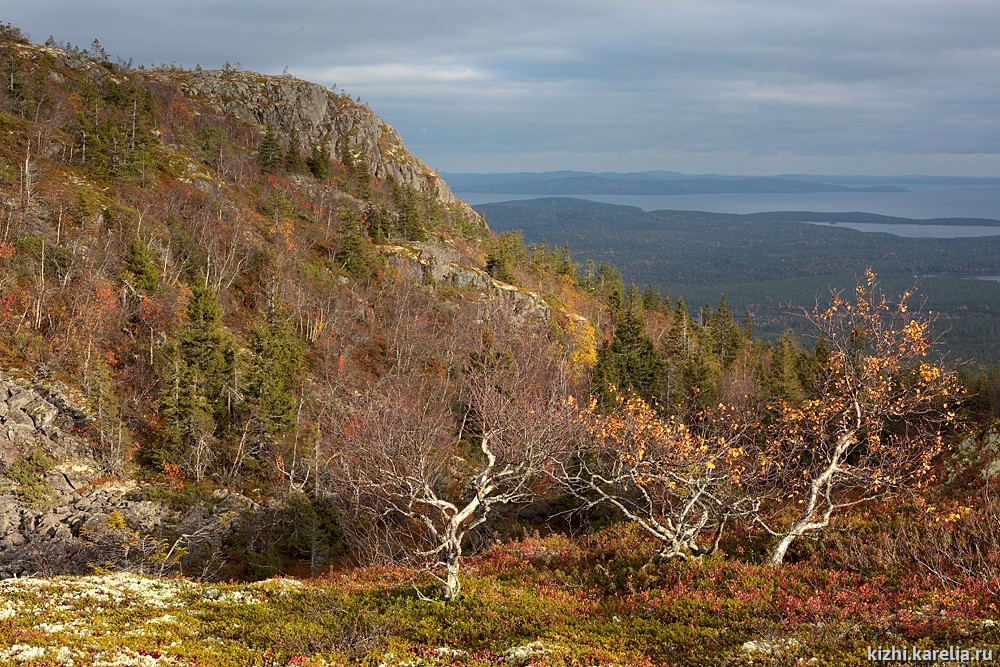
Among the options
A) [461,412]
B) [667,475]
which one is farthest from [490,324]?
[667,475]

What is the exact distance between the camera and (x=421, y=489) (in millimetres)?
16281

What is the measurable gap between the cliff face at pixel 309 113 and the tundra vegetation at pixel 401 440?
399 cm

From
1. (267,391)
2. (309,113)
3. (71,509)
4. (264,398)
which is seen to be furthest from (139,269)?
(309,113)

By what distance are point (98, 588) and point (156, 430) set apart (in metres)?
32.7

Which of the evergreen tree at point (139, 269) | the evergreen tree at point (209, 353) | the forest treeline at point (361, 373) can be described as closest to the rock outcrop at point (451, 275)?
the forest treeline at point (361, 373)

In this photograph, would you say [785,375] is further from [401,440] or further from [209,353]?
[401,440]

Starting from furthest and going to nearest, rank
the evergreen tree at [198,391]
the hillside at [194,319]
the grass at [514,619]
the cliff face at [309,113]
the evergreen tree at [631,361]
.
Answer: the cliff face at [309,113] → the evergreen tree at [631,361] → the evergreen tree at [198,391] → the hillside at [194,319] → the grass at [514,619]

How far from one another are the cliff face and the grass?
109 meters

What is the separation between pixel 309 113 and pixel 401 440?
12323cm

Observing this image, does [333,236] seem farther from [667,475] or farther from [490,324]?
[667,475]

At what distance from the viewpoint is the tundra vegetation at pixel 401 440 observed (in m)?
13.9

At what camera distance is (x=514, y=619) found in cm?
1481

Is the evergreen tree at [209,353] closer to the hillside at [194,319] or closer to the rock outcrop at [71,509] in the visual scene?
the hillside at [194,319]

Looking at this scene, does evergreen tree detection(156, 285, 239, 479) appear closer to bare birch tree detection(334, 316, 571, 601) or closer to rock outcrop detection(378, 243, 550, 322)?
bare birch tree detection(334, 316, 571, 601)
